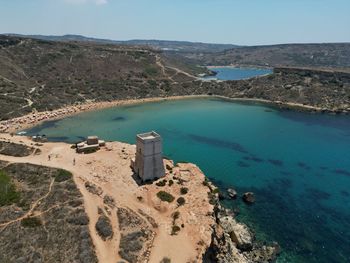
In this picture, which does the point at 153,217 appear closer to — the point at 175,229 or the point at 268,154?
the point at 175,229

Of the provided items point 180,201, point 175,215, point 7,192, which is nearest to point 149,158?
point 180,201

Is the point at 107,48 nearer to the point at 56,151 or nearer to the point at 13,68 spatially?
the point at 13,68

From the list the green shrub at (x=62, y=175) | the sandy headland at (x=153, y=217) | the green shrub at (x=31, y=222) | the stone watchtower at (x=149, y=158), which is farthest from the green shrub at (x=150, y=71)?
the green shrub at (x=31, y=222)

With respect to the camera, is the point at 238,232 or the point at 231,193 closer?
the point at 238,232

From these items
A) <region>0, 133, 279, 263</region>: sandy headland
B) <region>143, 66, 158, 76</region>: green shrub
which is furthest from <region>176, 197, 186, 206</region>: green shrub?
<region>143, 66, 158, 76</region>: green shrub

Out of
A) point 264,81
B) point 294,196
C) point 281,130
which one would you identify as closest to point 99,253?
point 294,196

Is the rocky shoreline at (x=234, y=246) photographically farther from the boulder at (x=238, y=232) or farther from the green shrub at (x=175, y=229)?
the green shrub at (x=175, y=229)
